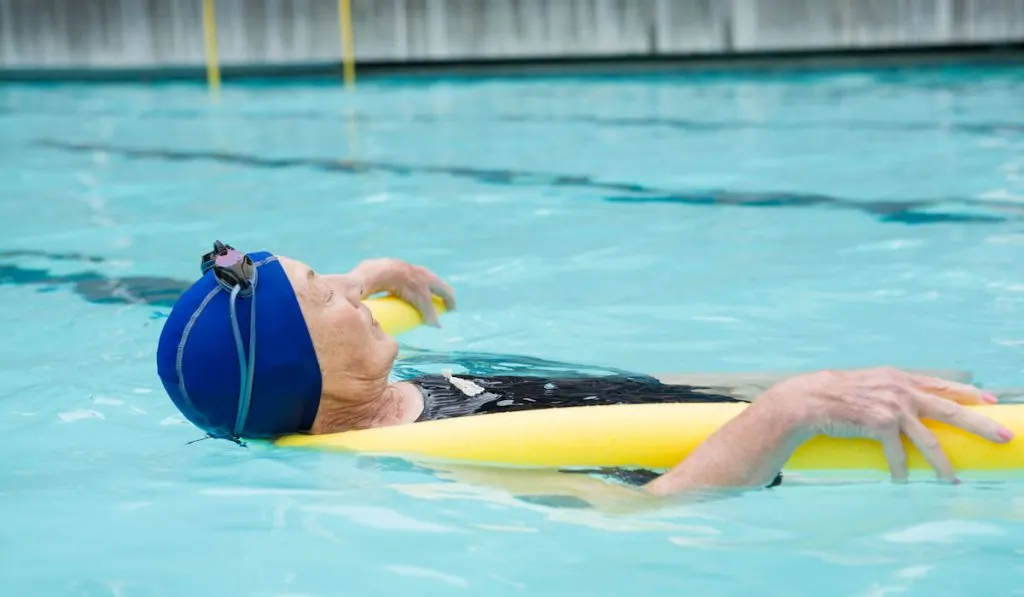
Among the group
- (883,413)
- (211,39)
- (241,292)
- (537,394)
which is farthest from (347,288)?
(211,39)

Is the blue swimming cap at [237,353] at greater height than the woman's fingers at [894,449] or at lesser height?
greater

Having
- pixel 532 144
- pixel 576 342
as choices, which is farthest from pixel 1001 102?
pixel 576 342

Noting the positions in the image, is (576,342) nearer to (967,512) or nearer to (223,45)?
(967,512)

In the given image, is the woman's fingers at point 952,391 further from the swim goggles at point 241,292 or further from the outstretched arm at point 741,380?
the swim goggles at point 241,292

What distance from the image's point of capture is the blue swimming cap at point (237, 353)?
2506 millimetres

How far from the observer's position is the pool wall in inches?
498

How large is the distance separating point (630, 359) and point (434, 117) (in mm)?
7024

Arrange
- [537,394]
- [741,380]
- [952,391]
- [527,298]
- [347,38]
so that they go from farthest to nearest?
[347,38] < [527,298] < [741,380] < [537,394] < [952,391]

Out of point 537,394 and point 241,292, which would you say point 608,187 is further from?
point 241,292

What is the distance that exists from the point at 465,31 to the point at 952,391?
40.6ft

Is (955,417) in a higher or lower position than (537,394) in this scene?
higher

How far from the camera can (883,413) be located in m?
2.24

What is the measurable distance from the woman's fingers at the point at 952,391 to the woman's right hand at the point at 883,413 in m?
0.09

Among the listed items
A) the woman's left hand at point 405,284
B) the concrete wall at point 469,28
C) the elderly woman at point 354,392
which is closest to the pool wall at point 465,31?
the concrete wall at point 469,28
